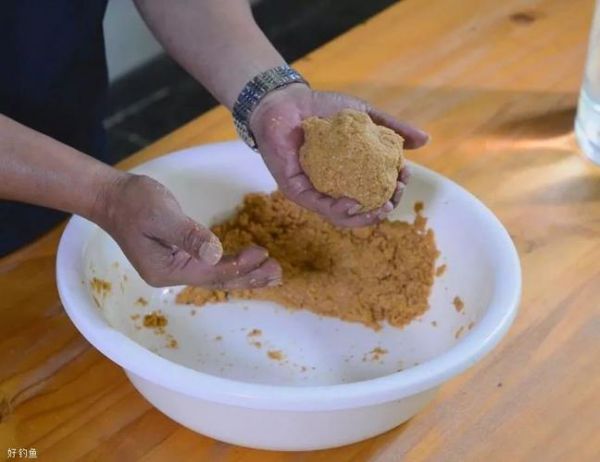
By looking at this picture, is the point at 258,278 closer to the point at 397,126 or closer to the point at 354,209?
the point at 354,209

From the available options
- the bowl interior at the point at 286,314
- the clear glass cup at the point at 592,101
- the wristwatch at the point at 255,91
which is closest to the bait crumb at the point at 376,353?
the bowl interior at the point at 286,314

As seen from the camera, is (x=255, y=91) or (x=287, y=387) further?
(x=255, y=91)

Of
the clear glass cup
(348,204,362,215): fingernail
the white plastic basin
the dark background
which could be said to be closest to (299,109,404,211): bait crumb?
(348,204,362,215): fingernail

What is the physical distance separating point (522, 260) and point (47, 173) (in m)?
0.46

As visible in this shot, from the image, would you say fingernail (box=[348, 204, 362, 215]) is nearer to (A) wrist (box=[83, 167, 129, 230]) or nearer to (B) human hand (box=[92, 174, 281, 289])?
(B) human hand (box=[92, 174, 281, 289])

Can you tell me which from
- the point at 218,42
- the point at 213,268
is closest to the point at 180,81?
the point at 218,42

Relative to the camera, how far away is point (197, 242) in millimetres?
691

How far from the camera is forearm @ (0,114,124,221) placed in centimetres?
72

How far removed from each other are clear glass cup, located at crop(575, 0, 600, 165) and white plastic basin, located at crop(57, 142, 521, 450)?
0.26m

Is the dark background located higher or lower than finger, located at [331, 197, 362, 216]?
lower

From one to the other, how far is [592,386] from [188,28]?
0.51 meters

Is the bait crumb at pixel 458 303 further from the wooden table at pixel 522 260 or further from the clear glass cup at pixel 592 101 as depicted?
the clear glass cup at pixel 592 101

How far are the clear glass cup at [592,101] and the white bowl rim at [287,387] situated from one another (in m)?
0.37

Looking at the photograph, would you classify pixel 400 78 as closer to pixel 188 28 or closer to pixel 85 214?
pixel 188 28
